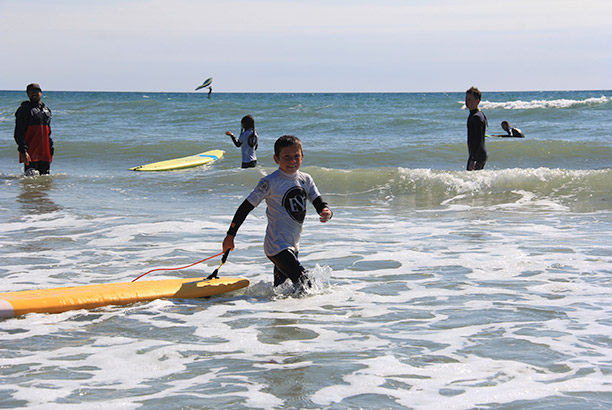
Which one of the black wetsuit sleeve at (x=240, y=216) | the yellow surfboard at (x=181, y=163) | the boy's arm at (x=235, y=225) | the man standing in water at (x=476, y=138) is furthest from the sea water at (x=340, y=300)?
the yellow surfboard at (x=181, y=163)

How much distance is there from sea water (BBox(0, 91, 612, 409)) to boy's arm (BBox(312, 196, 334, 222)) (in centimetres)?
69

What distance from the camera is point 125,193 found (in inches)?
503

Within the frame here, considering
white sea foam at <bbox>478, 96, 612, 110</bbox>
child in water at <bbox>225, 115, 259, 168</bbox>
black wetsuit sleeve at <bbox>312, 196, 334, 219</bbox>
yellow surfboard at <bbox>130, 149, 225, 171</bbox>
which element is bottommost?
yellow surfboard at <bbox>130, 149, 225, 171</bbox>

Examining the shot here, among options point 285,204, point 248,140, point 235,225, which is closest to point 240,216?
point 235,225

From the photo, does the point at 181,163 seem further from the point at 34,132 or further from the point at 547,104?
the point at 547,104

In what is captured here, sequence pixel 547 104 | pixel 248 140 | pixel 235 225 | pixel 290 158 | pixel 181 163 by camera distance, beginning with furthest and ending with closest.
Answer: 1. pixel 547 104
2. pixel 181 163
3. pixel 248 140
4. pixel 290 158
5. pixel 235 225

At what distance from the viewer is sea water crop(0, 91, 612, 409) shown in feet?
11.9

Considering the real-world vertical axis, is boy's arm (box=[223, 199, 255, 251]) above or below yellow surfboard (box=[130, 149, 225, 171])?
above

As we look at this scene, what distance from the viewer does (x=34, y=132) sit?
11609 mm

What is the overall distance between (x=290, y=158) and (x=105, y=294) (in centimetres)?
174

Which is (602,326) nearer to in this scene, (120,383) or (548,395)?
(548,395)

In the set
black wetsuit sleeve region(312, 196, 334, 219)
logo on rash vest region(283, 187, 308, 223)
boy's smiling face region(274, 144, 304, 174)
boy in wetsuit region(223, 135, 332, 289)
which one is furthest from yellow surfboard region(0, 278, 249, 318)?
boy's smiling face region(274, 144, 304, 174)

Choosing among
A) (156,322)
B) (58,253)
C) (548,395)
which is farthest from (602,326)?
(58,253)

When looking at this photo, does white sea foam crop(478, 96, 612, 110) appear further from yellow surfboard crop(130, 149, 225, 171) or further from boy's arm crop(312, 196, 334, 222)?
boy's arm crop(312, 196, 334, 222)
